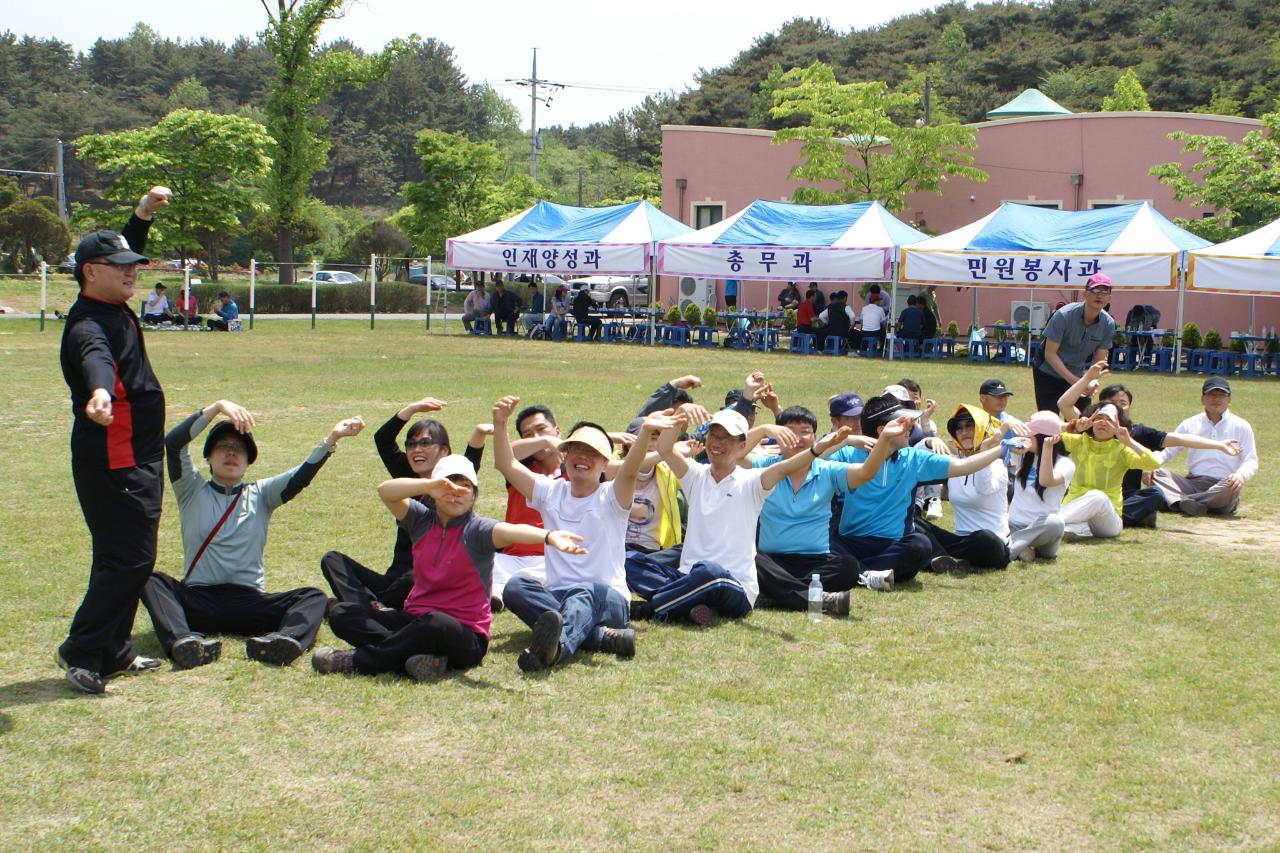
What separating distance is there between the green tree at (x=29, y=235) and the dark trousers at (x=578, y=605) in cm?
4804

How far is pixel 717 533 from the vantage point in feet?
23.8

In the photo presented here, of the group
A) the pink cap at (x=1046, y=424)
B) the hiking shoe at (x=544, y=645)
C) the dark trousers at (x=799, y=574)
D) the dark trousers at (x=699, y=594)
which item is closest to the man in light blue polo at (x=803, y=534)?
the dark trousers at (x=799, y=574)

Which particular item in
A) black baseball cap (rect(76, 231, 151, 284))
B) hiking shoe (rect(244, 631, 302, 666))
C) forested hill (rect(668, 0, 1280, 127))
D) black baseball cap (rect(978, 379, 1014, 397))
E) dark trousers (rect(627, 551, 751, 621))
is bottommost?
hiking shoe (rect(244, 631, 302, 666))

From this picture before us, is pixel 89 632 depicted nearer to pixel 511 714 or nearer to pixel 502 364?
pixel 511 714

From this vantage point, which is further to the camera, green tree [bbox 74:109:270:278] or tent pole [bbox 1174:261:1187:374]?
green tree [bbox 74:109:270:278]

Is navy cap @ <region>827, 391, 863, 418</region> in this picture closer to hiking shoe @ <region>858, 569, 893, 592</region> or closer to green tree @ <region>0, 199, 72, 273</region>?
hiking shoe @ <region>858, 569, 893, 592</region>

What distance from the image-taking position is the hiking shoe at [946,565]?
858cm

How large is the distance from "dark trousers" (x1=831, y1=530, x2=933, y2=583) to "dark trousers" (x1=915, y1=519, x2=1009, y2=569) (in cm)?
33

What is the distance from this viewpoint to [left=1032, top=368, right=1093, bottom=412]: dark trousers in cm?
1086

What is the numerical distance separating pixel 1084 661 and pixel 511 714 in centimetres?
290

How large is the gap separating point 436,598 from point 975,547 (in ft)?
13.2

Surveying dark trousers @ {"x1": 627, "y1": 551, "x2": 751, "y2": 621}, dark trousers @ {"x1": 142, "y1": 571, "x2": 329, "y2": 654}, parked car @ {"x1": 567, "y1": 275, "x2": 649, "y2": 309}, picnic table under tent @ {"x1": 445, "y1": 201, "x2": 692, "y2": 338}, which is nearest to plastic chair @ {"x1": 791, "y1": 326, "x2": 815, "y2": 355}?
picnic table under tent @ {"x1": 445, "y1": 201, "x2": 692, "y2": 338}

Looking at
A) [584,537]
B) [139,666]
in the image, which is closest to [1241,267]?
[584,537]

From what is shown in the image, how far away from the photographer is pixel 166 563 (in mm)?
8344
